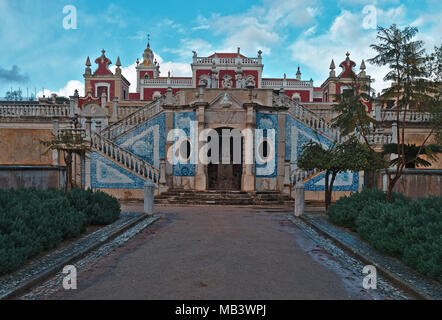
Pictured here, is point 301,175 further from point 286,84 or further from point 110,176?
point 286,84

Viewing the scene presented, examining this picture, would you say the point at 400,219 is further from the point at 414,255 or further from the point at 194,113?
the point at 194,113

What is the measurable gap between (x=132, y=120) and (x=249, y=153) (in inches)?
266

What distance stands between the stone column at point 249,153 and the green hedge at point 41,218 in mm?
8160

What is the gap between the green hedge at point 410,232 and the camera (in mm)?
5730

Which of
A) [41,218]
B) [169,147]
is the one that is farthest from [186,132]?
[41,218]

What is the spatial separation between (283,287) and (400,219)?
141 inches

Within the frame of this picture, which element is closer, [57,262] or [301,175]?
[57,262]

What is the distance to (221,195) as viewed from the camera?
57.3 feet

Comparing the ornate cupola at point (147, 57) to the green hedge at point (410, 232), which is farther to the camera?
the ornate cupola at point (147, 57)

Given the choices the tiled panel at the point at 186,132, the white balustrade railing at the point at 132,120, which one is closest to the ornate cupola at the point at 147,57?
the white balustrade railing at the point at 132,120

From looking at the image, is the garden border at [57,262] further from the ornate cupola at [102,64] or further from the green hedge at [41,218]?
the ornate cupola at [102,64]

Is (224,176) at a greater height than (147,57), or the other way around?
(147,57)

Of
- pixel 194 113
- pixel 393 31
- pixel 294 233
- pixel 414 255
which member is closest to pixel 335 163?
pixel 294 233

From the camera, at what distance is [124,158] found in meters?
17.7
